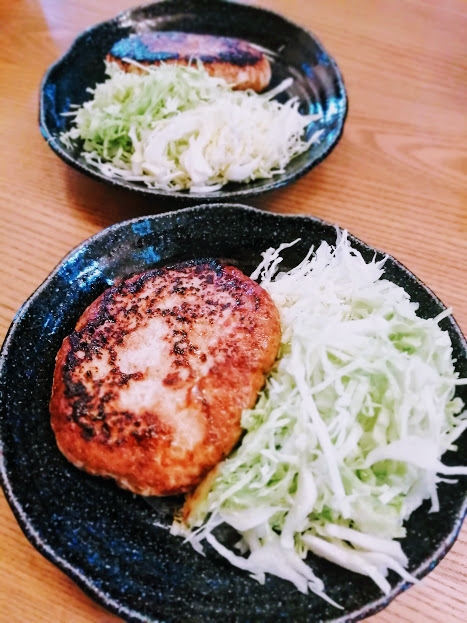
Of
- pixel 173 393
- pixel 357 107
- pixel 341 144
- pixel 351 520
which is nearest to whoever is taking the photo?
pixel 351 520

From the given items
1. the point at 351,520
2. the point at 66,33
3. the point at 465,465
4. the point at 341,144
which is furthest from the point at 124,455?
the point at 66,33

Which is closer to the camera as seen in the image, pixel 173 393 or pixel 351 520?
pixel 351 520

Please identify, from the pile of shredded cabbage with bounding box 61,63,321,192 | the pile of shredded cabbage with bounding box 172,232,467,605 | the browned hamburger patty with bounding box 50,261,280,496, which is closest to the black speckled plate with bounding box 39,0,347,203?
the pile of shredded cabbage with bounding box 61,63,321,192

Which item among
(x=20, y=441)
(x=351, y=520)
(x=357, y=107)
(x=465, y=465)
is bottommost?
(x=20, y=441)

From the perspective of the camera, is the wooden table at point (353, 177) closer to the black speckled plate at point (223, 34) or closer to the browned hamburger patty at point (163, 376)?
the black speckled plate at point (223, 34)

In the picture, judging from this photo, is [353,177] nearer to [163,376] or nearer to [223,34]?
[223,34]

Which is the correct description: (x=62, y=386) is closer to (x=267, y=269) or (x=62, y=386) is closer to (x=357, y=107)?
(x=267, y=269)
